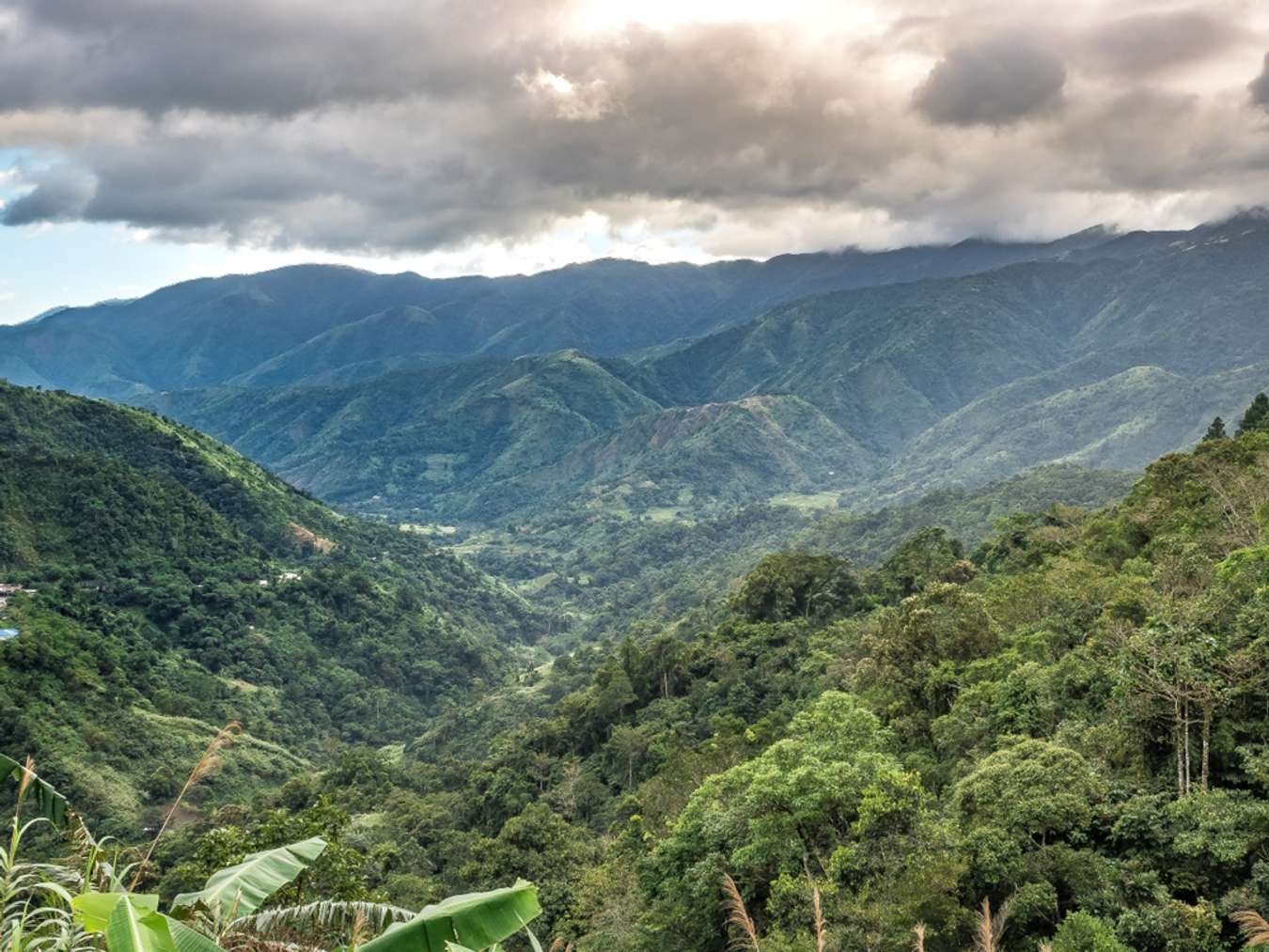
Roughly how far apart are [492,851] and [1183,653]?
30328mm

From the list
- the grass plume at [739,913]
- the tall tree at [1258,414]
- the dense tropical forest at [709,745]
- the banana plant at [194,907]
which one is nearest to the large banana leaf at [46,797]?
the dense tropical forest at [709,745]

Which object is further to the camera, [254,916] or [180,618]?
[180,618]

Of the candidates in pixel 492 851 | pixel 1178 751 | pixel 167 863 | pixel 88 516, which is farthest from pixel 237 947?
pixel 88 516

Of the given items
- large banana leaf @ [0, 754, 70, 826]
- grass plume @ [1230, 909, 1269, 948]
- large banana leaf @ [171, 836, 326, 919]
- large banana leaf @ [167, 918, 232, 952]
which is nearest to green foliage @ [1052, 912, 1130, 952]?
grass plume @ [1230, 909, 1269, 948]

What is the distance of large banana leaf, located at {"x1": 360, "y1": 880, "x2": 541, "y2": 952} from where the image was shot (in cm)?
561

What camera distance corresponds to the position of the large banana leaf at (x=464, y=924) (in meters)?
5.61

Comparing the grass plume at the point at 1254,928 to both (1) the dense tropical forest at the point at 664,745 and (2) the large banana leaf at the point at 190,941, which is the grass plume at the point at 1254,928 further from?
(2) the large banana leaf at the point at 190,941

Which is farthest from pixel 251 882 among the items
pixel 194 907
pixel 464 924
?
pixel 464 924

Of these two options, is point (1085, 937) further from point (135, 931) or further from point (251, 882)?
point (135, 931)

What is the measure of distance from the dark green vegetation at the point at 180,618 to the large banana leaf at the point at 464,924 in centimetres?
6694

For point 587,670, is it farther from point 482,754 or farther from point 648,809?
point 648,809

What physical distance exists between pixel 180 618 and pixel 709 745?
284ft

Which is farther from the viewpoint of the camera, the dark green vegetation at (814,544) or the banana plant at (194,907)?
the dark green vegetation at (814,544)

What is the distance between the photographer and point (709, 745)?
39312mm
